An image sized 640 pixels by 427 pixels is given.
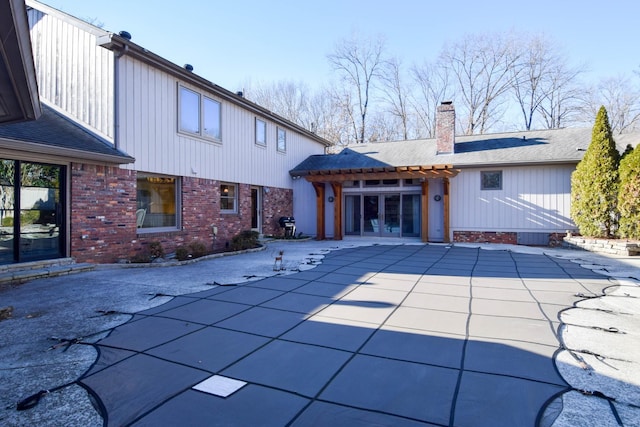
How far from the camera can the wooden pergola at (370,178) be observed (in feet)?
43.2

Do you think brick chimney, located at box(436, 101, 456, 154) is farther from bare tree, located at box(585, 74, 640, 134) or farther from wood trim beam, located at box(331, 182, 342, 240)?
bare tree, located at box(585, 74, 640, 134)

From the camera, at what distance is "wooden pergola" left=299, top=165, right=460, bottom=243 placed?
1316cm

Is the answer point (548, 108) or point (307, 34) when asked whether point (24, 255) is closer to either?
point (307, 34)

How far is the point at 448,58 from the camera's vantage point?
27812 mm

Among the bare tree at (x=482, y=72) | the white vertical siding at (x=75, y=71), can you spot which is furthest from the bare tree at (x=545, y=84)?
the white vertical siding at (x=75, y=71)

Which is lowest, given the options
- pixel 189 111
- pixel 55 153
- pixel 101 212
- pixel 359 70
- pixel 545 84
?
pixel 101 212

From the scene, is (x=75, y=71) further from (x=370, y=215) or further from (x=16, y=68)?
(x=370, y=215)

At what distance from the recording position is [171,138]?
31.9 feet

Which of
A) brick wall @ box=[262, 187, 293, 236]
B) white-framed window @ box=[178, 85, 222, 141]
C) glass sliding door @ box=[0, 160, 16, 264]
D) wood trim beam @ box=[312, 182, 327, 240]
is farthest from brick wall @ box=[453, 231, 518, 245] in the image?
glass sliding door @ box=[0, 160, 16, 264]

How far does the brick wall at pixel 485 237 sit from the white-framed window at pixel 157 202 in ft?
33.3

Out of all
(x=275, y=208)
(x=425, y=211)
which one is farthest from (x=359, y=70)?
(x=425, y=211)

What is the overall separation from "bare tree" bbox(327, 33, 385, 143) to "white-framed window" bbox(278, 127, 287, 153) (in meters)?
14.2

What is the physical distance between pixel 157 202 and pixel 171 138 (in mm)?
1772

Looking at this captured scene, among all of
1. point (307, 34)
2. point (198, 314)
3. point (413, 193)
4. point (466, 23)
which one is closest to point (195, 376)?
point (198, 314)
